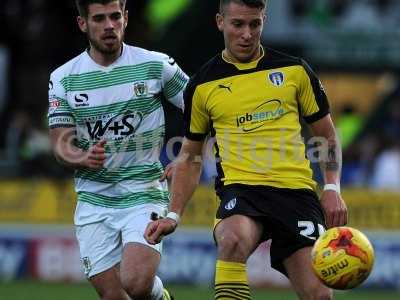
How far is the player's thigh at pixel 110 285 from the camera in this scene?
8703 mm

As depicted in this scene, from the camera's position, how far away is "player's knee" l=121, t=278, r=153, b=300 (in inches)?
329

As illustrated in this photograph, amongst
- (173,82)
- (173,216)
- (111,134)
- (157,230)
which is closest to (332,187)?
(173,216)

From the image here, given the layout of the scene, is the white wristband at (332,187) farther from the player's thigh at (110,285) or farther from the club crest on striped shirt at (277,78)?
the player's thigh at (110,285)

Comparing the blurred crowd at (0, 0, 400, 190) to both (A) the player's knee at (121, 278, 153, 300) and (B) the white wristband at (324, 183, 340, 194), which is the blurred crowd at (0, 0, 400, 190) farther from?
(B) the white wristband at (324, 183, 340, 194)

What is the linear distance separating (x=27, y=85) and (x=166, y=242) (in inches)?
270

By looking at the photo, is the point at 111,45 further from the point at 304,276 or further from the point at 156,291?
the point at 304,276

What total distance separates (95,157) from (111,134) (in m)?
0.44

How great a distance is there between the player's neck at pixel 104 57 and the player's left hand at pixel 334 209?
1.96m

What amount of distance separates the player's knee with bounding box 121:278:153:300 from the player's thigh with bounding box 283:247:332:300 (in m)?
1.04

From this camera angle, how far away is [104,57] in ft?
29.1

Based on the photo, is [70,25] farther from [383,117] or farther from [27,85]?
[383,117]

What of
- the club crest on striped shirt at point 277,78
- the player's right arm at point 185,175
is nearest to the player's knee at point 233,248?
the player's right arm at point 185,175

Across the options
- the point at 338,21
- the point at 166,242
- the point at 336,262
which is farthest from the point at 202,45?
the point at 336,262

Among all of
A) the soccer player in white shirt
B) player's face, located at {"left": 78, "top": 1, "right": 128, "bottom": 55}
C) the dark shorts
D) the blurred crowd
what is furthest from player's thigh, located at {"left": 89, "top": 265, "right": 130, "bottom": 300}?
the blurred crowd
